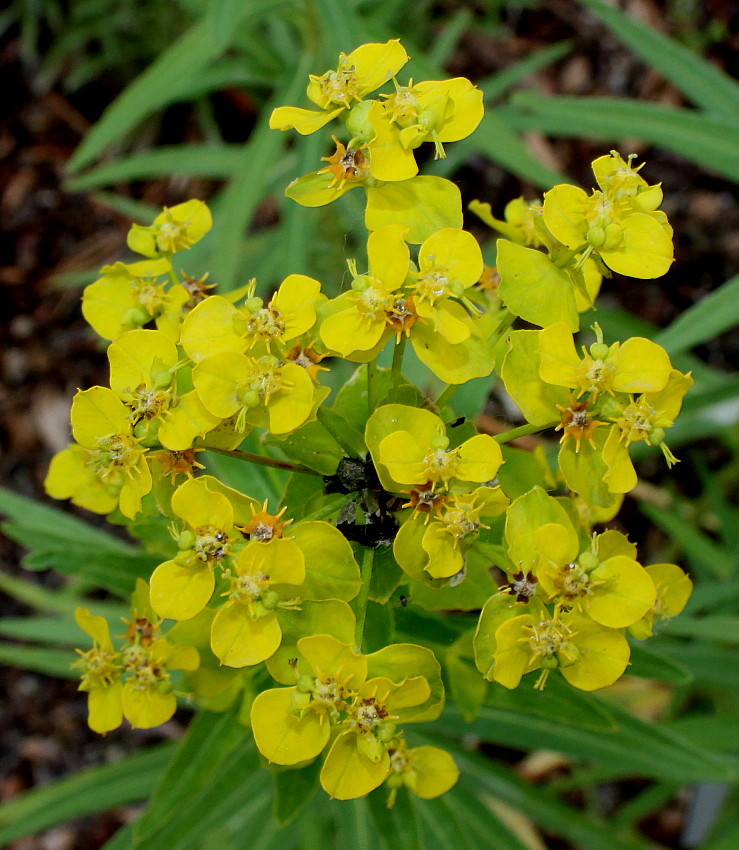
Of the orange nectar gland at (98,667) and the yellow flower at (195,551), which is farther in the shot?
the orange nectar gland at (98,667)

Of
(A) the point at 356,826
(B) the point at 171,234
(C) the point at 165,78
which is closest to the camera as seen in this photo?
(B) the point at 171,234

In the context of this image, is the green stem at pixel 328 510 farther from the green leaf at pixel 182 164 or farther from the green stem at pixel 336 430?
the green leaf at pixel 182 164

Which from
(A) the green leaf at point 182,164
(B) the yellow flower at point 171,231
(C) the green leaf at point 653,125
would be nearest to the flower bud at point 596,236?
(B) the yellow flower at point 171,231

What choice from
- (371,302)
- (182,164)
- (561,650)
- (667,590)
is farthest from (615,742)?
(182,164)

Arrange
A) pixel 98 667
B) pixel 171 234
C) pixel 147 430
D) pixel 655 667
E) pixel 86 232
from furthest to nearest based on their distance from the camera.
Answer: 1. pixel 86 232
2. pixel 655 667
3. pixel 171 234
4. pixel 98 667
5. pixel 147 430

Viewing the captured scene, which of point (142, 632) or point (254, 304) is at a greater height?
point (254, 304)

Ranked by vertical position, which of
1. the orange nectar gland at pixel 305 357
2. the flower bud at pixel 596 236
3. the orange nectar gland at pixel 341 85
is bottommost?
the orange nectar gland at pixel 305 357

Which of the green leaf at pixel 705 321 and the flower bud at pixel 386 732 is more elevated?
the flower bud at pixel 386 732

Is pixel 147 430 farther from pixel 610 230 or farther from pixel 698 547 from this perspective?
pixel 698 547
